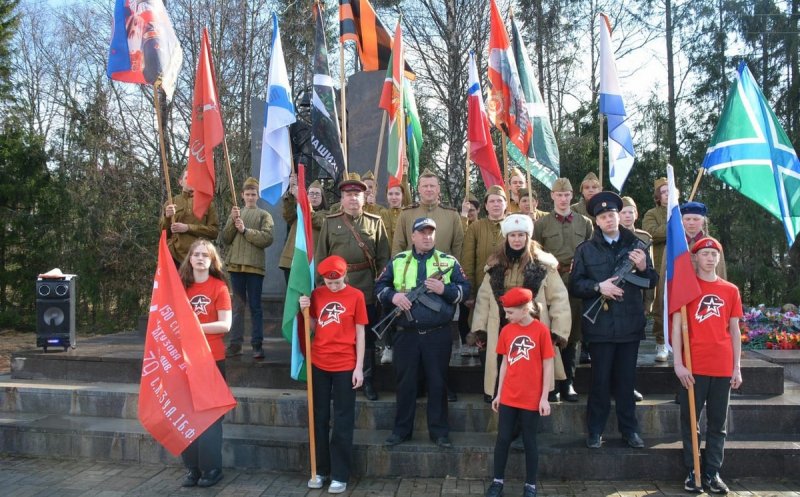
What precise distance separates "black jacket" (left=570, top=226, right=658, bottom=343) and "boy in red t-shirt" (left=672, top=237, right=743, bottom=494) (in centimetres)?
33

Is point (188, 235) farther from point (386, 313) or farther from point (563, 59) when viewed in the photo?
point (563, 59)

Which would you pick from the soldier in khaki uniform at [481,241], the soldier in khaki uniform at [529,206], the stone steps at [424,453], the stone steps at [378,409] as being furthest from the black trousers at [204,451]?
the soldier in khaki uniform at [529,206]

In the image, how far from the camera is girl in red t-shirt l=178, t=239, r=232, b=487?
4914 mm

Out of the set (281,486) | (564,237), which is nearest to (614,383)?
(564,237)

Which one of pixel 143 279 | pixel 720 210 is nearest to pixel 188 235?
pixel 143 279

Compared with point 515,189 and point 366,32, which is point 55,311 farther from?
point 515,189

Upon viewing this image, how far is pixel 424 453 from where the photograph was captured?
5.05 meters

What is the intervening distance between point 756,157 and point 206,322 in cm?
503

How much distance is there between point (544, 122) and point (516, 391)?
Result: 380cm

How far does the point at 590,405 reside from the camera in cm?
502

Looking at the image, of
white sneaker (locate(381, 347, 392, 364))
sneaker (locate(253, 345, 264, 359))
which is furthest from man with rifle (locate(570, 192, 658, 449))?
sneaker (locate(253, 345, 264, 359))

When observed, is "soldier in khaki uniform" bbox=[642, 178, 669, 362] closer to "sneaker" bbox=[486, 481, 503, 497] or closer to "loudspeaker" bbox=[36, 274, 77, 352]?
"sneaker" bbox=[486, 481, 503, 497]

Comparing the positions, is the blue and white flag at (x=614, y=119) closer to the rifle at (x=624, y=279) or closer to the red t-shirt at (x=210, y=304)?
the rifle at (x=624, y=279)

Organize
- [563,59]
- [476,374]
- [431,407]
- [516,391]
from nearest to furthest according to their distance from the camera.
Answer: [516,391]
[431,407]
[476,374]
[563,59]
